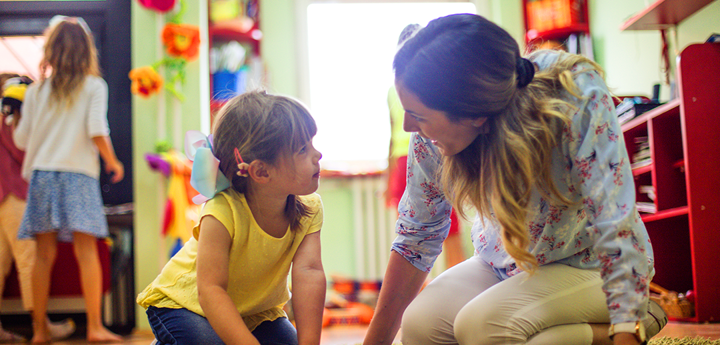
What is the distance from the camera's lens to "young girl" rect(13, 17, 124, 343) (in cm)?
195

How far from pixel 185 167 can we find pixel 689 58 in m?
2.01

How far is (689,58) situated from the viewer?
1.64m

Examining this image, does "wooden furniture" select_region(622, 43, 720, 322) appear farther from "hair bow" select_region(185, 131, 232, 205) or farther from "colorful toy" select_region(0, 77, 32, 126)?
"colorful toy" select_region(0, 77, 32, 126)

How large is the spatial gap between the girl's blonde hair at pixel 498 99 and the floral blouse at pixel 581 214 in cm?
3

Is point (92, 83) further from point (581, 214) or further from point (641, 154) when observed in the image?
point (641, 154)

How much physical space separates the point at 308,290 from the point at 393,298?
0.16 m

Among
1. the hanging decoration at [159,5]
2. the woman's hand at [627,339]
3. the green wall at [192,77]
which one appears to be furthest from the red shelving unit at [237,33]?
the woman's hand at [627,339]

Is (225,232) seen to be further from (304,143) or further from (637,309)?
(637,309)

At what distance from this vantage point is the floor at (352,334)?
1408 mm

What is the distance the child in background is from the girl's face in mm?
1711

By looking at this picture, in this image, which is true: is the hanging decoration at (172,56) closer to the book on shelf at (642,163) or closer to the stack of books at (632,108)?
the stack of books at (632,108)

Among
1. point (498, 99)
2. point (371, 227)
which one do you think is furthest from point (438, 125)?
point (371, 227)

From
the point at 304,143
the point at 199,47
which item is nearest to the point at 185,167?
the point at 199,47

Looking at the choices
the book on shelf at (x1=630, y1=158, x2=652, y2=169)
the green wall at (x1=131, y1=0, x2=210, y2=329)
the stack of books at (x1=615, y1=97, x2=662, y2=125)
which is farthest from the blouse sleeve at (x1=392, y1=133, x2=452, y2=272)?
the green wall at (x1=131, y1=0, x2=210, y2=329)
